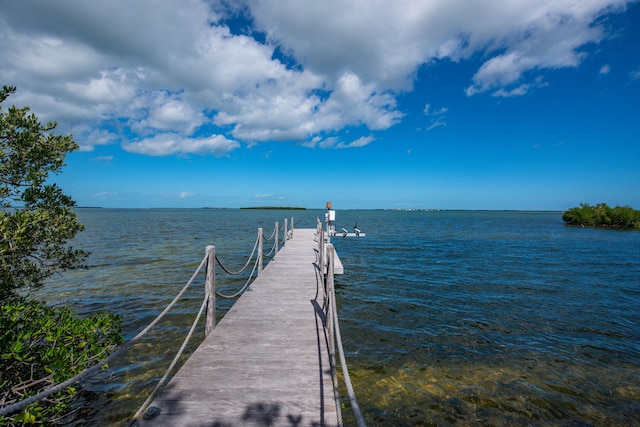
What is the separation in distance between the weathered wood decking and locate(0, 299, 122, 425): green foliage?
1206 mm

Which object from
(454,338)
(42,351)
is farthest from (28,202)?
(454,338)

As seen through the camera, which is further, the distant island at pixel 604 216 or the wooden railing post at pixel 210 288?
the distant island at pixel 604 216

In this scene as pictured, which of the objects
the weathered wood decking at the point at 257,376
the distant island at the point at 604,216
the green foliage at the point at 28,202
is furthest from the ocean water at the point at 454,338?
the distant island at the point at 604,216

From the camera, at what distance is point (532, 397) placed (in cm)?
567

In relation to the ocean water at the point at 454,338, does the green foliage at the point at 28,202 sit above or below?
above

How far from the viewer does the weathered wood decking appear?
374 centimetres

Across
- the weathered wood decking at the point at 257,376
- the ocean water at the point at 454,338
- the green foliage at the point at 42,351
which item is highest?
the green foliage at the point at 42,351

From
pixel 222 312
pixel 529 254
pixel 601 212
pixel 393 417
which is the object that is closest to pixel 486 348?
pixel 393 417

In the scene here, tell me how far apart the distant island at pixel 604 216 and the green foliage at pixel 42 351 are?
72701mm

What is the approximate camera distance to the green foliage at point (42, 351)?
3.64 m

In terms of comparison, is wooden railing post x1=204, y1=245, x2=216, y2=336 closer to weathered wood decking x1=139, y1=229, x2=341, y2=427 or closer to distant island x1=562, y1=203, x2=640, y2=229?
weathered wood decking x1=139, y1=229, x2=341, y2=427

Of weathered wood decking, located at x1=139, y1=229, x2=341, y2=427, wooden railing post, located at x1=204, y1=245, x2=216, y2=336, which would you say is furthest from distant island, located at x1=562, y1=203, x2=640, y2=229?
wooden railing post, located at x1=204, y1=245, x2=216, y2=336

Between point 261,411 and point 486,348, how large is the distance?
252 inches

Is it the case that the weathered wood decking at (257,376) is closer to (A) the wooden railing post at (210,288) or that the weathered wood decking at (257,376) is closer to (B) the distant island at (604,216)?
(A) the wooden railing post at (210,288)
